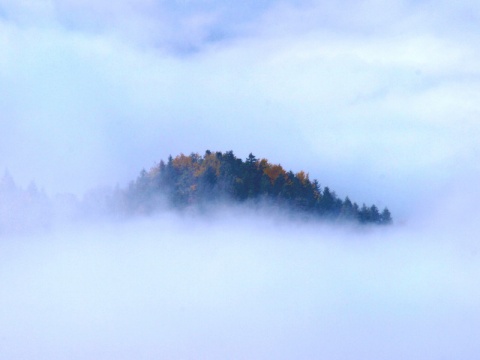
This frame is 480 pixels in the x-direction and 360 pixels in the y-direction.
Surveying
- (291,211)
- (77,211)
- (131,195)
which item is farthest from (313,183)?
(77,211)

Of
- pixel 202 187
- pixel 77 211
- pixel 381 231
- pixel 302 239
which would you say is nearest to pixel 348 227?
pixel 381 231

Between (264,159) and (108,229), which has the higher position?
(264,159)

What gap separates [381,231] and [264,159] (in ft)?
43.9

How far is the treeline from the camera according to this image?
6894 centimetres

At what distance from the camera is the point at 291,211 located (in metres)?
72.6

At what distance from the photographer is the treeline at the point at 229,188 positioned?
2714 inches

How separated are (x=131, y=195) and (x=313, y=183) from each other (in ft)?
59.9

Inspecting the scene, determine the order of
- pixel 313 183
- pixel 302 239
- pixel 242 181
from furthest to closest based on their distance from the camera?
1. pixel 313 183
2. pixel 242 181
3. pixel 302 239

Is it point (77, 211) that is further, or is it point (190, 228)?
point (77, 211)

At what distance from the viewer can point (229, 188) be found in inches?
2707

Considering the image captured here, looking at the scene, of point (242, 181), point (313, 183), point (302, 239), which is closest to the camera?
point (302, 239)

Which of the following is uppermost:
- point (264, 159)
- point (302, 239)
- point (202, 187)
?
point (264, 159)

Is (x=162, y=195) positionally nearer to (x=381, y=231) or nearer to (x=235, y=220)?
(x=235, y=220)

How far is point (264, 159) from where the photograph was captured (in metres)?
74.1
